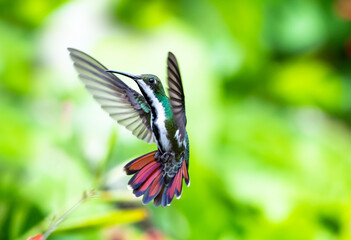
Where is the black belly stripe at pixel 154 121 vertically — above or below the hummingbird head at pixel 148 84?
below

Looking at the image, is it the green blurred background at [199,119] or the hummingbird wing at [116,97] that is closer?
the hummingbird wing at [116,97]

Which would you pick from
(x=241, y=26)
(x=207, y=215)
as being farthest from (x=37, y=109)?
(x=241, y=26)

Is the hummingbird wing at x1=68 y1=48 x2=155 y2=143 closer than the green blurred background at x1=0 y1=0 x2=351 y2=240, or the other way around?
the hummingbird wing at x1=68 y1=48 x2=155 y2=143

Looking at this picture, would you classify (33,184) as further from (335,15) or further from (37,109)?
(335,15)

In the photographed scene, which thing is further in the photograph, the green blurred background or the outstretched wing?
the green blurred background

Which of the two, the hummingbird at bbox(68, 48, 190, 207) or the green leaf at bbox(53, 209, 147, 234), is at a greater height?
the hummingbird at bbox(68, 48, 190, 207)
